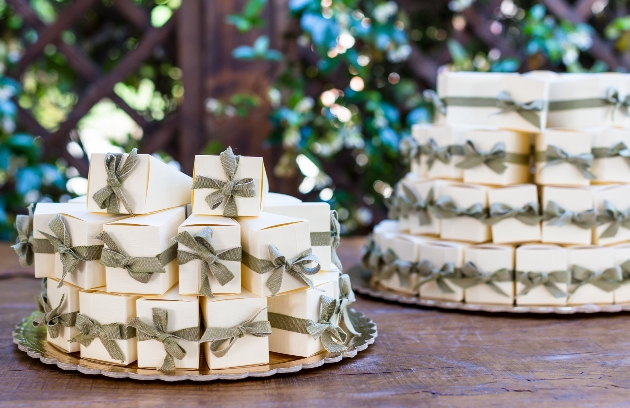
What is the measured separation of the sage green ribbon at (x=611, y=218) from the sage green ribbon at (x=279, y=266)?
0.78 metres

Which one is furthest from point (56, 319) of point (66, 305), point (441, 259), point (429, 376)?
point (441, 259)

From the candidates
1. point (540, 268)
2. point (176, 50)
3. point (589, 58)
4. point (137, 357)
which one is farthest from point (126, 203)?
point (589, 58)

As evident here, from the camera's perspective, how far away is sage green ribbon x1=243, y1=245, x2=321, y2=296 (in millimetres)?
1252

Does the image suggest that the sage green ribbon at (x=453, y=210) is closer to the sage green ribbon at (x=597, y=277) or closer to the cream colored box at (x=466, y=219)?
the cream colored box at (x=466, y=219)

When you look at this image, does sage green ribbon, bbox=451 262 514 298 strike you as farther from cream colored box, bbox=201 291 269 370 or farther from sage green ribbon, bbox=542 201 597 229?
cream colored box, bbox=201 291 269 370

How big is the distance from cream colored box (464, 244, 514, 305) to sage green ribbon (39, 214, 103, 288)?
2.81 feet

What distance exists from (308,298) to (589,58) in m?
2.27

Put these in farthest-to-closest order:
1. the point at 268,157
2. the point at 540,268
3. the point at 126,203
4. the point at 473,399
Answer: the point at 268,157 < the point at 540,268 < the point at 126,203 < the point at 473,399

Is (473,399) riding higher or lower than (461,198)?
lower

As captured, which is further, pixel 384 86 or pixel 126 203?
pixel 384 86

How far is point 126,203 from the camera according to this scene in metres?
1.29

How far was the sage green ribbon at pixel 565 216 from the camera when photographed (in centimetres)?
170

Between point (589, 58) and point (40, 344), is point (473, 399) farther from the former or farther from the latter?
point (589, 58)

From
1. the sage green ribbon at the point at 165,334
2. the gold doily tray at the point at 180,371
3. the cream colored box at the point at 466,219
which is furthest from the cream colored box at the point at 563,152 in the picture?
the sage green ribbon at the point at 165,334
